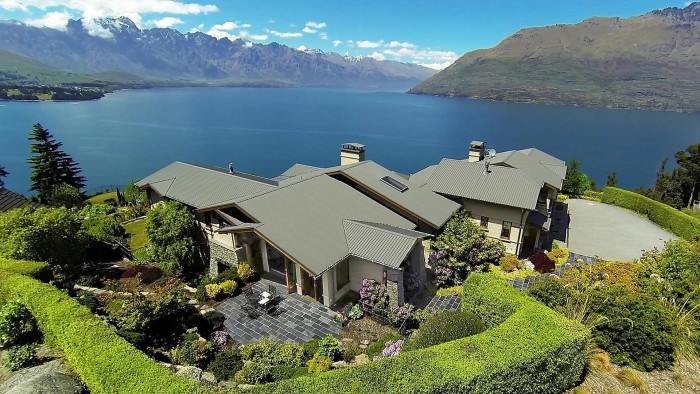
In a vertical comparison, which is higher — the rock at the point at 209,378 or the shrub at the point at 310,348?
the rock at the point at 209,378

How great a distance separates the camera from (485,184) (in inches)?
1110

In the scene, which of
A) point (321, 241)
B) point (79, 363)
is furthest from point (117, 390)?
point (321, 241)

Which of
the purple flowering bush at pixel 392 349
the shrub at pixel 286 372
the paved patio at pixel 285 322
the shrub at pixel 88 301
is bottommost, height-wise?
the paved patio at pixel 285 322

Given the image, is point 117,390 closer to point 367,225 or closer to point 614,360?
point 367,225

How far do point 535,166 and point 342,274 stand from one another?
24.2 metres

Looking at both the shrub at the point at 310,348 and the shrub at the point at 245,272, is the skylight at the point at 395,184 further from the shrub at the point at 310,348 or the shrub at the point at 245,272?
the shrub at the point at 310,348

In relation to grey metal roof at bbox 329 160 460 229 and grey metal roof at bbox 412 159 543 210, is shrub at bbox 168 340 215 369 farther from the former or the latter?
grey metal roof at bbox 412 159 543 210

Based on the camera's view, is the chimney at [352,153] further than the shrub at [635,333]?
Yes

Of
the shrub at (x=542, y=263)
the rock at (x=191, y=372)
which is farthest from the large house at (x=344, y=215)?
the rock at (x=191, y=372)

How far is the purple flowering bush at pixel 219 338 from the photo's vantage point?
54.2 feet

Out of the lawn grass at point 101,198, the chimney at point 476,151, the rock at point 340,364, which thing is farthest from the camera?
the lawn grass at point 101,198

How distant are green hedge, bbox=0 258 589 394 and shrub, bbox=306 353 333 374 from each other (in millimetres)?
4403

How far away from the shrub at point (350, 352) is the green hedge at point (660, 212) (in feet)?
101

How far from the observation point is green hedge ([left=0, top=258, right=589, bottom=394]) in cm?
959
